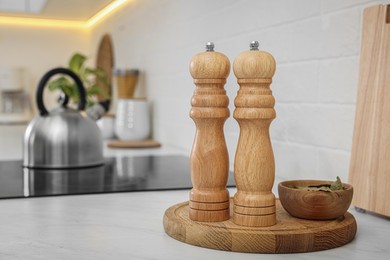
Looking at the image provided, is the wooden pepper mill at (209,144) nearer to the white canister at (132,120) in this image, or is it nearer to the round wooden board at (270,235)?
the round wooden board at (270,235)

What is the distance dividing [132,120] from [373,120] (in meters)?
1.37

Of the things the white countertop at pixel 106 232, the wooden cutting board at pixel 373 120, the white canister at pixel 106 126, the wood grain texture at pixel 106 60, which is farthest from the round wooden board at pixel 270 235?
the wood grain texture at pixel 106 60

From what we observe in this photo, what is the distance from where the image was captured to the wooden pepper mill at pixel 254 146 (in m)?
0.64

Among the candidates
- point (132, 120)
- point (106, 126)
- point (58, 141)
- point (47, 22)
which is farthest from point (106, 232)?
point (47, 22)

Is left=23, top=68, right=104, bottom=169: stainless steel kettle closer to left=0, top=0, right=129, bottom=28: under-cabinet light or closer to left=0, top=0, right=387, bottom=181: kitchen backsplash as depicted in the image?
left=0, top=0, right=387, bottom=181: kitchen backsplash

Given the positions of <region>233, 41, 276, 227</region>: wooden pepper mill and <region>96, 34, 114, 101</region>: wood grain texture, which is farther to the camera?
<region>96, 34, 114, 101</region>: wood grain texture

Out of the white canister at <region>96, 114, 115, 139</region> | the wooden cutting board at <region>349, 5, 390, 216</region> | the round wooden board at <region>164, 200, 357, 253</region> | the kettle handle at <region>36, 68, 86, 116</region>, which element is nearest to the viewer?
the round wooden board at <region>164, 200, 357, 253</region>

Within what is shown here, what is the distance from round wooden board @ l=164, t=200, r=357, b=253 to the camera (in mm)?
617

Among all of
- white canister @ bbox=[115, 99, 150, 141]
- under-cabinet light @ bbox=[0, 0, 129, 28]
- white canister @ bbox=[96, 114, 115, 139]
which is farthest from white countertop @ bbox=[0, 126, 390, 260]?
under-cabinet light @ bbox=[0, 0, 129, 28]

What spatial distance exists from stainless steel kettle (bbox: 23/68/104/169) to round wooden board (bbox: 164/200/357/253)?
2.57 feet

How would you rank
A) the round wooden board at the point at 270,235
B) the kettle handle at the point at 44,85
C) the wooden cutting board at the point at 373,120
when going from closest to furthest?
the round wooden board at the point at 270,235, the wooden cutting board at the point at 373,120, the kettle handle at the point at 44,85

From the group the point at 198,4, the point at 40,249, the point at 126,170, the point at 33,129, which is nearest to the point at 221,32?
the point at 198,4

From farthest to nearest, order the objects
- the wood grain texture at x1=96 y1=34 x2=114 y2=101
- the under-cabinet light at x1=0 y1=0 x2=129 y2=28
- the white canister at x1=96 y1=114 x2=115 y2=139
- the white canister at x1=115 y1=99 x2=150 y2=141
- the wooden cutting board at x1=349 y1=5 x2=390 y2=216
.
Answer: the under-cabinet light at x1=0 y1=0 x2=129 y2=28, the wood grain texture at x1=96 y1=34 x2=114 y2=101, the white canister at x1=96 y1=114 x2=115 y2=139, the white canister at x1=115 y1=99 x2=150 y2=141, the wooden cutting board at x1=349 y1=5 x2=390 y2=216

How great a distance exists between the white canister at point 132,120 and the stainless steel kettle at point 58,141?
0.63 m
